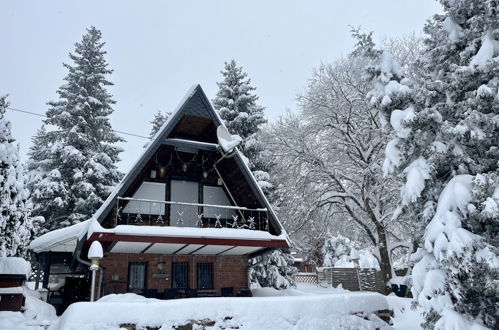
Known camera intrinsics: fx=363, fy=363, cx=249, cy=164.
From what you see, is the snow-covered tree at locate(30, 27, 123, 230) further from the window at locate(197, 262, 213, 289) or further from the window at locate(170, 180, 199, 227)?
the window at locate(197, 262, 213, 289)

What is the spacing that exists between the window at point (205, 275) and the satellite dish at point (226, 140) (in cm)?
489

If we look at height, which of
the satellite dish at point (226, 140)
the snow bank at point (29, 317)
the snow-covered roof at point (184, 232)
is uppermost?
the satellite dish at point (226, 140)

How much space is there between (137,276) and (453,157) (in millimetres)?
11022

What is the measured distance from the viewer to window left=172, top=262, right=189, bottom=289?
546 inches

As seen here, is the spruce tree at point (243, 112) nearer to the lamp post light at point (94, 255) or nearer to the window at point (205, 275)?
the window at point (205, 275)

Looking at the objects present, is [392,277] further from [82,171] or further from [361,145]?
[82,171]

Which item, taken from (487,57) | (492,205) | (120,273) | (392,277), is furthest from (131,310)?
(392,277)

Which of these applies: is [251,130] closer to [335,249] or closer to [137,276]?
[137,276]

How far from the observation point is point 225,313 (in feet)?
30.4

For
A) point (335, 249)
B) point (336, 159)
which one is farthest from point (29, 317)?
point (335, 249)

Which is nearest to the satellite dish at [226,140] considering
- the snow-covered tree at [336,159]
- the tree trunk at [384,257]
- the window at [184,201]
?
the window at [184,201]

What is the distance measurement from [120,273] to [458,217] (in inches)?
431

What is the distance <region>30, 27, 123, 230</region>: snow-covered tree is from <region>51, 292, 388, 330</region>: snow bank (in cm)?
1207

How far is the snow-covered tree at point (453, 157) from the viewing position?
6.97 metres
